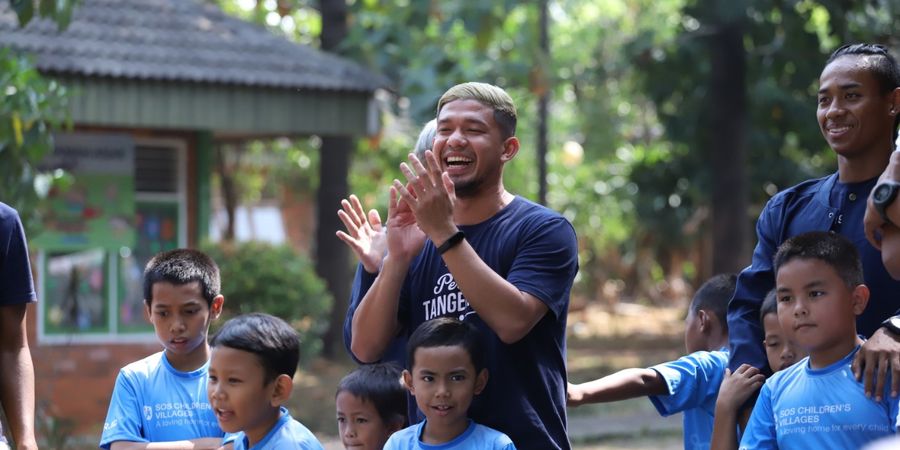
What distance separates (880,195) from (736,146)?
13311 mm

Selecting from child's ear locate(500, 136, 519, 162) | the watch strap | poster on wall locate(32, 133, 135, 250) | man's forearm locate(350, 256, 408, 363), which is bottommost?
man's forearm locate(350, 256, 408, 363)

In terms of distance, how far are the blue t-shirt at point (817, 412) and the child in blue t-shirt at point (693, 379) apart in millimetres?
759

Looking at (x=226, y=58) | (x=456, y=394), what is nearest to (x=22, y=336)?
(x=456, y=394)

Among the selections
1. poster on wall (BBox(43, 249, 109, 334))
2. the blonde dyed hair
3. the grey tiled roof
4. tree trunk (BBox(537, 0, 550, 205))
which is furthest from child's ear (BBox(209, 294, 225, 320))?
tree trunk (BBox(537, 0, 550, 205))

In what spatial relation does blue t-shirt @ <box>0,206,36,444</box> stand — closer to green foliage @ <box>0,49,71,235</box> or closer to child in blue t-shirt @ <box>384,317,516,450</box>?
child in blue t-shirt @ <box>384,317,516,450</box>

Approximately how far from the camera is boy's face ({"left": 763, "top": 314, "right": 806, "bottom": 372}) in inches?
156

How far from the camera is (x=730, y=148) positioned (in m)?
16.4

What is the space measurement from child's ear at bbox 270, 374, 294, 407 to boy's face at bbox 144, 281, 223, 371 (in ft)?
1.91

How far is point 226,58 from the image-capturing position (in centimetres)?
1192

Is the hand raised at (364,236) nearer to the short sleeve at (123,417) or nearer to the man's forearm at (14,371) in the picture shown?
the short sleeve at (123,417)

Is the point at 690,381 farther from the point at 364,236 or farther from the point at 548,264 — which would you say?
the point at 364,236

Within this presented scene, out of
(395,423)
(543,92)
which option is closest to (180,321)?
(395,423)

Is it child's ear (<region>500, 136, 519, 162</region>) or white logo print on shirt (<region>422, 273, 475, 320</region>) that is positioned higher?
child's ear (<region>500, 136, 519, 162</region>)

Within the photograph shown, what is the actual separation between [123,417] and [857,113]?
8.57 ft
